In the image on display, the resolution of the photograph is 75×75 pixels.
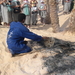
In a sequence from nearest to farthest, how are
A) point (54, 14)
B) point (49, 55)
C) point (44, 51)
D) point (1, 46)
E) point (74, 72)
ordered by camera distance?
1. point (74, 72)
2. point (49, 55)
3. point (44, 51)
4. point (1, 46)
5. point (54, 14)

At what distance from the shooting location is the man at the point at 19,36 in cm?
364

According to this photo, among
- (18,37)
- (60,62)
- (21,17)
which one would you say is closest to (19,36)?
(18,37)

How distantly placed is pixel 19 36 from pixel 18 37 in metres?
0.06

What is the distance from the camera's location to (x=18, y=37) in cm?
379

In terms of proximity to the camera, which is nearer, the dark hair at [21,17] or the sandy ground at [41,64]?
the sandy ground at [41,64]

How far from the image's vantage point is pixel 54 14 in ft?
20.5

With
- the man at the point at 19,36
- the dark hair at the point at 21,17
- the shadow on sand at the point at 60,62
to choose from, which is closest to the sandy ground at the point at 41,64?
the shadow on sand at the point at 60,62

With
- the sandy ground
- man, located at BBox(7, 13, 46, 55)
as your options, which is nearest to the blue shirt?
man, located at BBox(7, 13, 46, 55)

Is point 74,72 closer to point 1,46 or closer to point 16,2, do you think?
point 1,46

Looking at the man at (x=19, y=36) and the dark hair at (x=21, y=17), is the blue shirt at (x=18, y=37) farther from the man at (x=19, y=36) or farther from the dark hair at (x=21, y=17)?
the dark hair at (x=21, y=17)

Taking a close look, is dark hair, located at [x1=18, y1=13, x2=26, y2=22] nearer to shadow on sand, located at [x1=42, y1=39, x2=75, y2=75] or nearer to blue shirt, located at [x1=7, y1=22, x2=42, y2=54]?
blue shirt, located at [x1=7, y1=22, x2=42, y2=54]

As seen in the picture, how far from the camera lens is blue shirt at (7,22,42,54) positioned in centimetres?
364

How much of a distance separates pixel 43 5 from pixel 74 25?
9.07 ft

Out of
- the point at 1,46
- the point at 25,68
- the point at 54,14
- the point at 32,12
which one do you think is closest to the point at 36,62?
the point at 25,68
